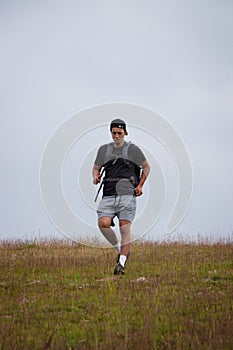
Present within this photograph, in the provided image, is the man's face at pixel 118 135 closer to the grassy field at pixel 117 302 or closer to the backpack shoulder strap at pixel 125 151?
the backpack shoulder strap at pixel 125 151

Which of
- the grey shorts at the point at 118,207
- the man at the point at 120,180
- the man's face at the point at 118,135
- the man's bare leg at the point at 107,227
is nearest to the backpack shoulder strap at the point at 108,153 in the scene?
the man at the point at 120,180

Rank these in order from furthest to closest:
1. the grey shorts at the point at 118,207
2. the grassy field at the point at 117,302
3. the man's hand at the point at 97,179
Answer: the man's hand at the point at 97,179
the grey shorts at the point at 118,207
the grassy field at the point at 117,302

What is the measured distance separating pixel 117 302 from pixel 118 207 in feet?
8.90

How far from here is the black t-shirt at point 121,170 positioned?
880cm

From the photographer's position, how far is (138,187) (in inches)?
352

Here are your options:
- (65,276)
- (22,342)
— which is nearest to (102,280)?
(65,276)

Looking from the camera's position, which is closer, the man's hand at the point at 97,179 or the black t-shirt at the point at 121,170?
the black t-shirt at the point at 121,170

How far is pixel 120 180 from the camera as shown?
8.80 metres

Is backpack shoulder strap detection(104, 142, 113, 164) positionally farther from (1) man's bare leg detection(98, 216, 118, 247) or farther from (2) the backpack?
(1) man's bare leg detection(98, 216, 118, 247)

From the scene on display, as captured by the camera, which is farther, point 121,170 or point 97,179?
point 97,179

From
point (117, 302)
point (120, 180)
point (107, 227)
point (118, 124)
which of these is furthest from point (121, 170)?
point (117, 302)

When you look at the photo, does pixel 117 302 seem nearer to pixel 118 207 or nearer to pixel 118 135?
pixel 118 207

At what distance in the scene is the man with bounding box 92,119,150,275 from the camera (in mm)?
8797

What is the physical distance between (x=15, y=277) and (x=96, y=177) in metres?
2.30
